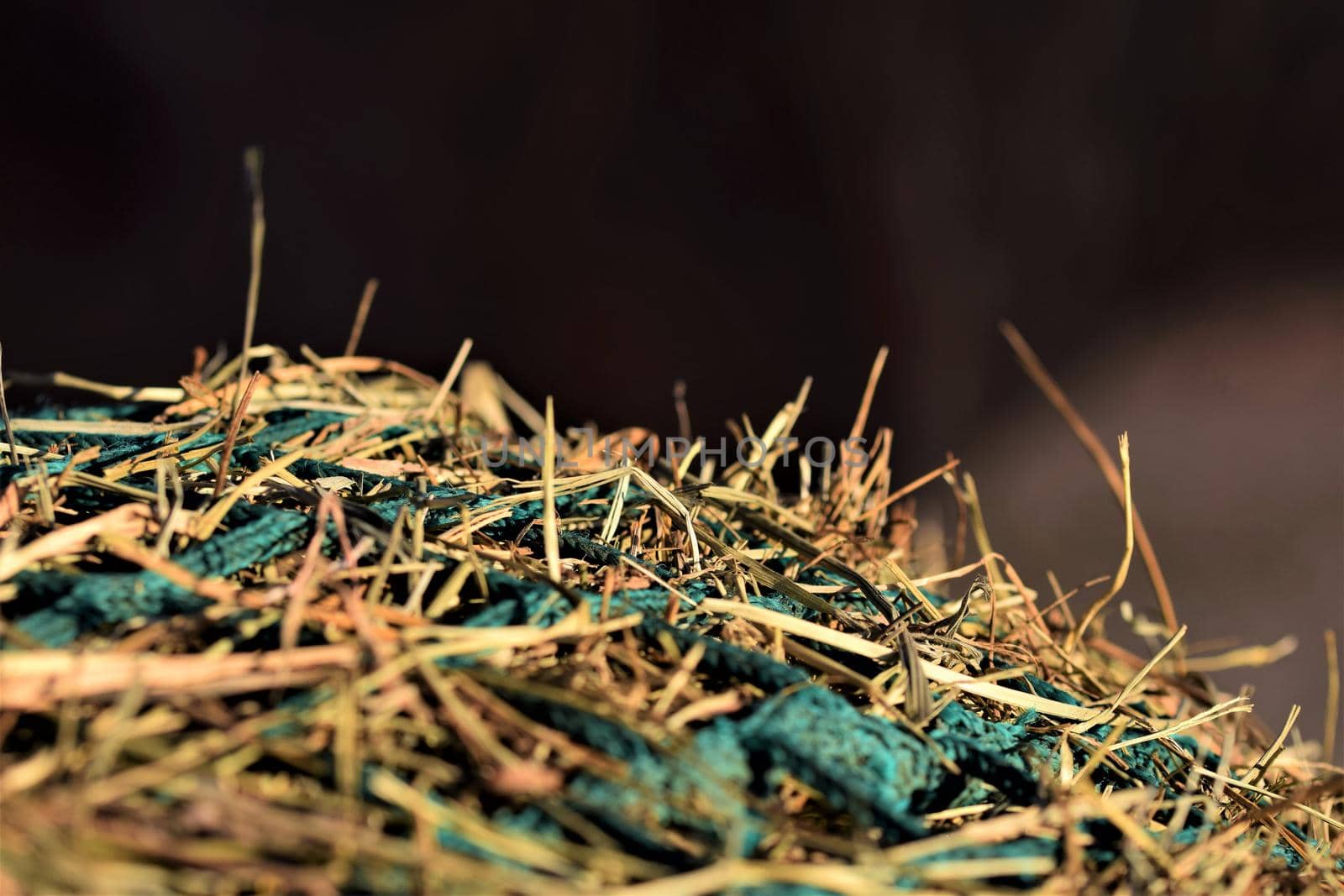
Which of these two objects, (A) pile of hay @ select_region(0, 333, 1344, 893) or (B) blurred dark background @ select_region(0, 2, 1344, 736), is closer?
(A) pile of hay @ select_region(0, 333, 1344, 893)

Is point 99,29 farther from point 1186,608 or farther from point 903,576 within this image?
point 1186,608

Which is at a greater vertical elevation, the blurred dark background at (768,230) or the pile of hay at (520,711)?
the blurred dark background at (768,230)

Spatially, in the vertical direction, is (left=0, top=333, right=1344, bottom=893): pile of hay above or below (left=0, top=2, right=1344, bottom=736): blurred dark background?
below

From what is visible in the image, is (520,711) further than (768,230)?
No

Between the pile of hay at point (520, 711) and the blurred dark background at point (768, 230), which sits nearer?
the pile of hay at point (520, 711)

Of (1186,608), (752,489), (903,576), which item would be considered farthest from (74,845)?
(1186,608)
